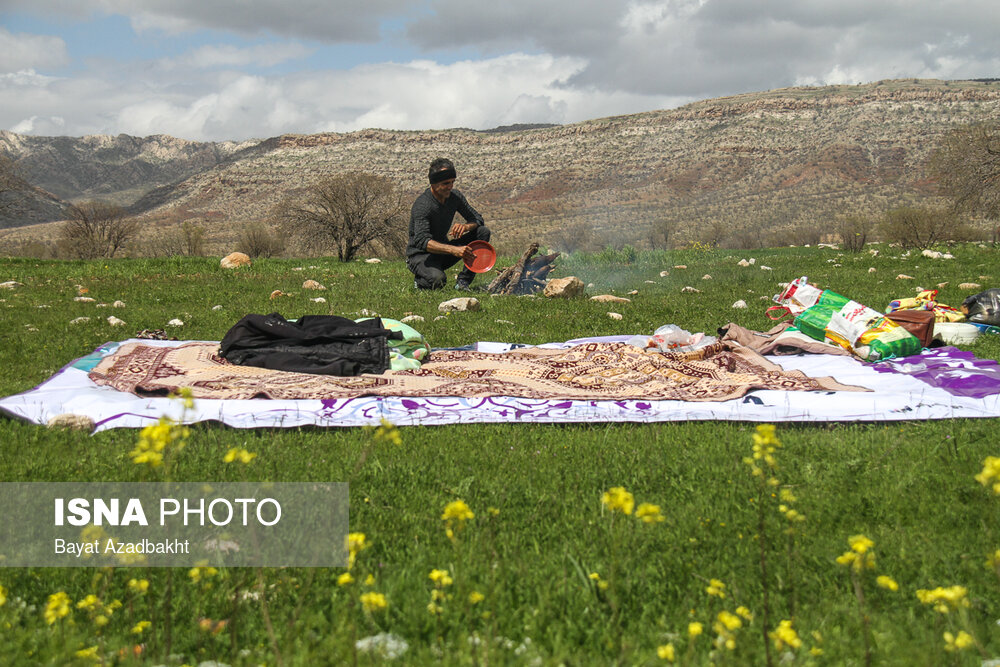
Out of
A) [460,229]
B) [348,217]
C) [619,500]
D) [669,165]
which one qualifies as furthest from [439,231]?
[669,165]

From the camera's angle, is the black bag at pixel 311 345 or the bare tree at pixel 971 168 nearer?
the black bag at pixel 311 345

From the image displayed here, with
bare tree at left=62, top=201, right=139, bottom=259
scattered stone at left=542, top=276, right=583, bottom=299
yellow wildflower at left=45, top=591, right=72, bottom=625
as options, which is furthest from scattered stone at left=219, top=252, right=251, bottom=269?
yellow wildflower at left=45, top=591, right=72, bottom=625

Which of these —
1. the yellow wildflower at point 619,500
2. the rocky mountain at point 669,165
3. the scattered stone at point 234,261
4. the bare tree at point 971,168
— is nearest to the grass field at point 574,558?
the yellow wildflower at point 619,500

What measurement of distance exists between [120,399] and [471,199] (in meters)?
59.6

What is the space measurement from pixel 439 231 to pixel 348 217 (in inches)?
344

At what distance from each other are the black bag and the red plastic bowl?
151 inches

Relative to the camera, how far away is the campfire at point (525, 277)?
952 cm

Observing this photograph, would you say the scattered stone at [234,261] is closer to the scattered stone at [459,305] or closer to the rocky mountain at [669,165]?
the scattered stone at [459,305]

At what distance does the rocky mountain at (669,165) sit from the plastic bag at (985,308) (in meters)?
21.1

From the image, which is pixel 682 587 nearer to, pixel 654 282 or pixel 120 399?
pixel 120 399

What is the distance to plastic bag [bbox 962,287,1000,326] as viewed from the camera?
634cm

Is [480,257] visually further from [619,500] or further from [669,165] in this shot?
[669,165]

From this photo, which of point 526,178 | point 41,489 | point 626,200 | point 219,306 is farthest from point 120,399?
point 526,178

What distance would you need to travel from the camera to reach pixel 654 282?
1062 cm
